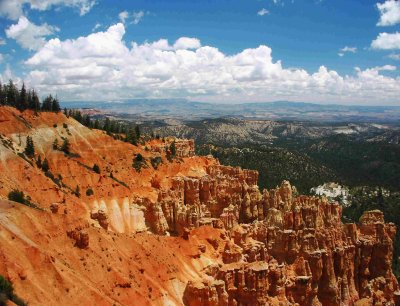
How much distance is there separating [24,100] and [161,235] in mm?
39645

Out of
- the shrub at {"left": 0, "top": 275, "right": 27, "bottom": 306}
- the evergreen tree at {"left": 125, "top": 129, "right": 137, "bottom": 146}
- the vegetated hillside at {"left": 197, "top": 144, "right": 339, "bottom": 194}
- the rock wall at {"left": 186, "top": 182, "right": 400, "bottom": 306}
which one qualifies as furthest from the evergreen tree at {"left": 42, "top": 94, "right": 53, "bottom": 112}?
the vegetated hillside at {"left": 197, "top": 144, "right": 339, "bottom": 194}

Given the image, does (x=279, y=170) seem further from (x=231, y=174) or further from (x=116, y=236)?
(x=116, y=236)

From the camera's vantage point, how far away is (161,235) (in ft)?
190

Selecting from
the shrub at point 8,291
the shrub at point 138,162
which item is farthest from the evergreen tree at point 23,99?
the shrub at point 8,291

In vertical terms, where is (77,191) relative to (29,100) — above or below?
below

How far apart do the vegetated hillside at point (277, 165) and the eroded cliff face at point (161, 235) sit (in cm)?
5857

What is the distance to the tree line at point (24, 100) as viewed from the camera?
79.5 m

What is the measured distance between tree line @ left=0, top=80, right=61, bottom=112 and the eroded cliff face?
4.01m

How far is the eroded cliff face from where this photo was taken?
34344 mm

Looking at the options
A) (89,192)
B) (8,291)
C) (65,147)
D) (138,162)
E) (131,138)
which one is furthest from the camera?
(131,138)

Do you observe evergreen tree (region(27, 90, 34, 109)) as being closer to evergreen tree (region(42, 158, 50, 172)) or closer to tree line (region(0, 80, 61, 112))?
tree line (region(0, 80, 61, 112))

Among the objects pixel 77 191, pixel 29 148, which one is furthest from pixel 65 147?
pixel 77 191

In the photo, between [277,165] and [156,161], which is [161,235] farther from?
A: [277,165]

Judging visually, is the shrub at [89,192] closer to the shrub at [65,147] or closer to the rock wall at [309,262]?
the shrub at [65,147]
